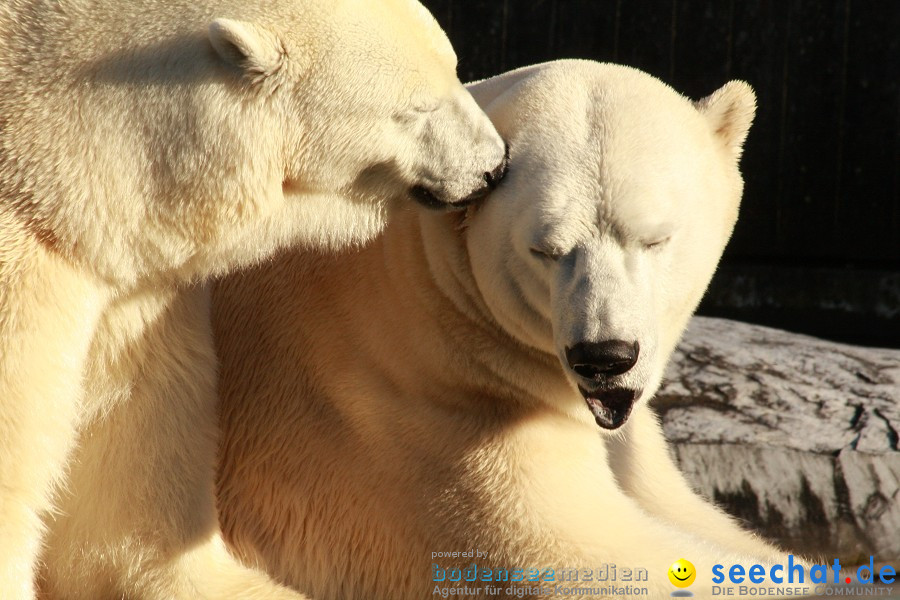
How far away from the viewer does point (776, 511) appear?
3631 mm

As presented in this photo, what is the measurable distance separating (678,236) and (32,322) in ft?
4.31

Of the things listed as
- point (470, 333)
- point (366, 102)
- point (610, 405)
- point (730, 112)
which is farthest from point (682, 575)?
point (366, 102)

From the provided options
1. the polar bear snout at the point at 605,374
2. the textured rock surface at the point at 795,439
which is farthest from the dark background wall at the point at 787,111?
the polar bear snout at the point at 605,374

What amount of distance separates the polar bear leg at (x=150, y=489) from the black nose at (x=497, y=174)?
27.7 inches

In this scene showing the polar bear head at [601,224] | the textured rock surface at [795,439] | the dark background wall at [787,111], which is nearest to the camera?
the polar bear head at [601,224]

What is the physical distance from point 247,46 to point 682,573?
144cm

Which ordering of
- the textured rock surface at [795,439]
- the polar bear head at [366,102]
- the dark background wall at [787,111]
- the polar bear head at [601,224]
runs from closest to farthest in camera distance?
the polar bear head at [366,102], the polar bear head at [601,224], the textured rock surface at [795,439], the dark background wall at [787,111]

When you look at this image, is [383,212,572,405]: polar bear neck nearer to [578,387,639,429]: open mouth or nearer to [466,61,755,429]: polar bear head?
[466,61,755,429]: polar bear head

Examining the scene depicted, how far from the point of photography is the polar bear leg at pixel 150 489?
248cm

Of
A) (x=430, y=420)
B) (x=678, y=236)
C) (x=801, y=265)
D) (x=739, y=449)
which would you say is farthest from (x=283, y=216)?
(x=801, y=265)

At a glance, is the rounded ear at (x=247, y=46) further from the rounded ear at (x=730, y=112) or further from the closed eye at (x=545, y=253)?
the rounded ear at (x=730, y=112)

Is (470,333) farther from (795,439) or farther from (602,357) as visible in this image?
(795,439)

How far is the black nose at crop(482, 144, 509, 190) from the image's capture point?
2.39 m

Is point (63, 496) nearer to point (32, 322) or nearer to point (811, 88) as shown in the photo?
point (32, 322)
